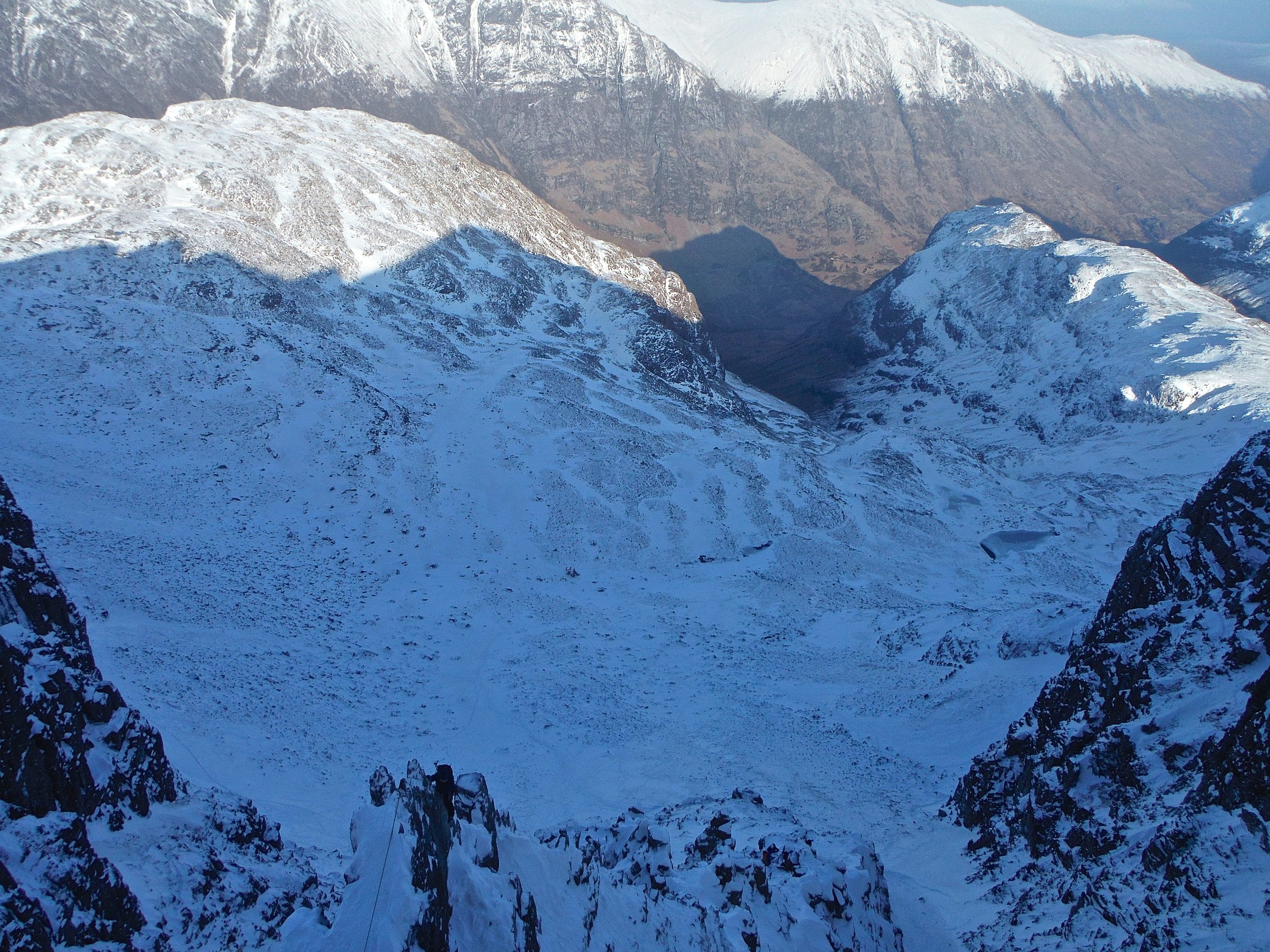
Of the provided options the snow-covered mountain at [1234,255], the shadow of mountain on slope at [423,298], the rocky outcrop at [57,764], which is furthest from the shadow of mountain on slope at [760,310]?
the rocky outcrop at [57,764]

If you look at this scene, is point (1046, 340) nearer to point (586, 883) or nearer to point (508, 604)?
point (508, 604)

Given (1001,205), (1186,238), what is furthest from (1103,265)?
(1186,238)

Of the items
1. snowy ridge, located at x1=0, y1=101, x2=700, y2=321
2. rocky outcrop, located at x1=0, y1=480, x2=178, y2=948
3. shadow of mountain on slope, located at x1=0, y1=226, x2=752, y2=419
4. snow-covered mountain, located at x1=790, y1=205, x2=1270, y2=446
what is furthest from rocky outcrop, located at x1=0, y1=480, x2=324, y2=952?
snow-covered mountain, located at x1=790, y1=205, x2=1270, y2=446

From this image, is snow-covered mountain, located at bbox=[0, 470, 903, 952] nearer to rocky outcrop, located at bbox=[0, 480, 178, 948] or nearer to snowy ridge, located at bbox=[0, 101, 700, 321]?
rocky outcrop, located at bbox=[0, 480, 178, 948]

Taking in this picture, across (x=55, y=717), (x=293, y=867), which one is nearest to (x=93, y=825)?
(x=55, y=717)

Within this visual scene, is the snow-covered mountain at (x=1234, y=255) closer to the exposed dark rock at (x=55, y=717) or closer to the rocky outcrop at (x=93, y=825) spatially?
the rocky outcrop at (x=93, y=825)

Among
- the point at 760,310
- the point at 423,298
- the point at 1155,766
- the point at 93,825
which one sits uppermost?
the point at 760,310
